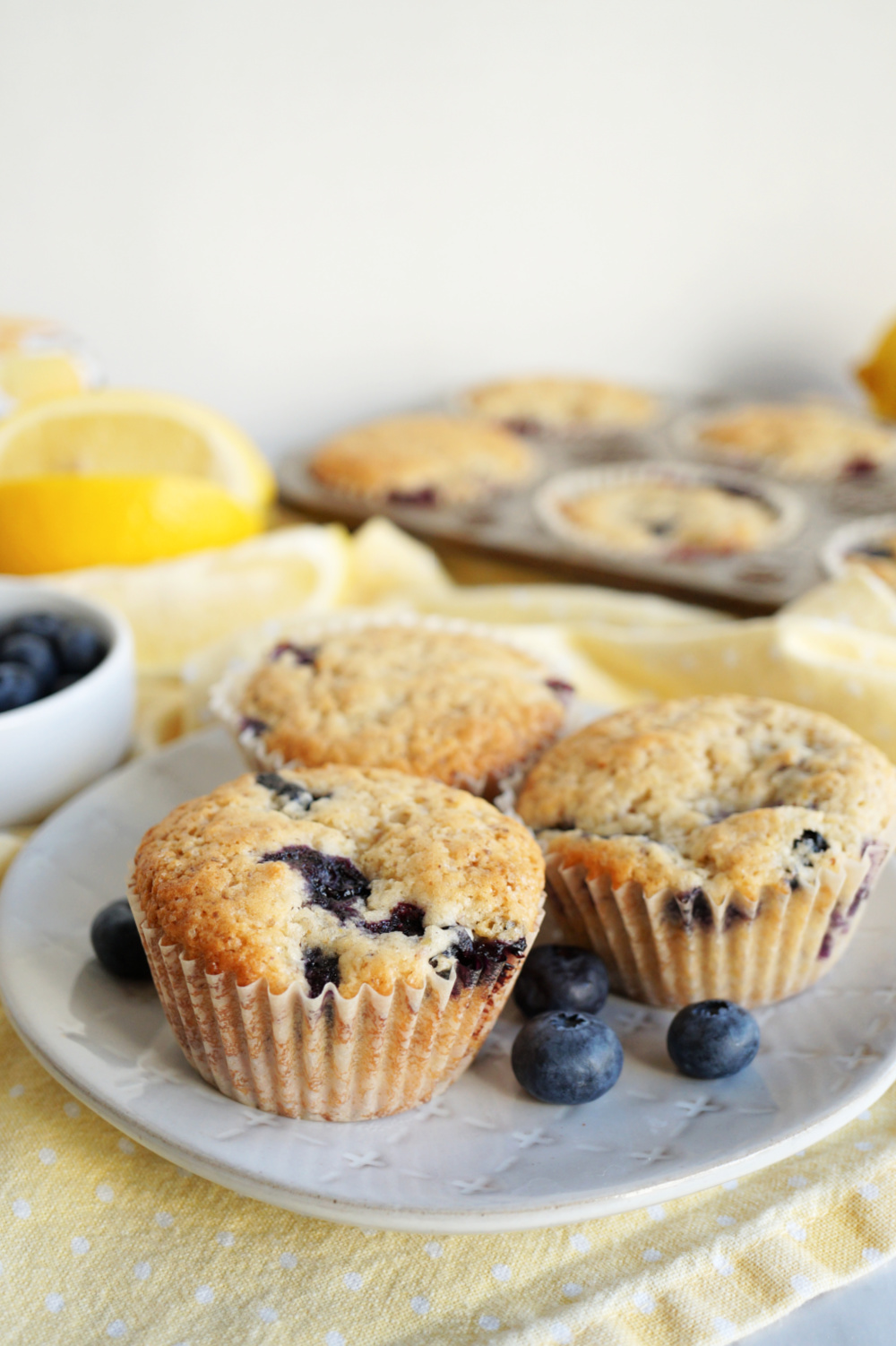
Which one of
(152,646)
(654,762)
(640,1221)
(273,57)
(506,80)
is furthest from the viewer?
Result: (506,80)

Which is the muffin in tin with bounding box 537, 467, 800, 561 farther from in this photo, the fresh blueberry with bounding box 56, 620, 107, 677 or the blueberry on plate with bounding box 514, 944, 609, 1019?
the blueberry on plate with bounding box 514, 944, 609, 1019

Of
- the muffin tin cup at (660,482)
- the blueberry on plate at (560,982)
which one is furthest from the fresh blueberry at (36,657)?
the muffin tin cup at (660,482)

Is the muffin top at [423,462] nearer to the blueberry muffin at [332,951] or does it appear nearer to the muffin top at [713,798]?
the muffin top at [713,798]

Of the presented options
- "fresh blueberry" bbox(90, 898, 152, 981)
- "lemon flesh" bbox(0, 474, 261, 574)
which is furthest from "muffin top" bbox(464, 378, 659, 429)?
"fresh blueberry" bbox(90, 898, 152, 981)

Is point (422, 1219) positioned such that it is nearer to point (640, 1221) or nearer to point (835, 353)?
point (640, 1221)

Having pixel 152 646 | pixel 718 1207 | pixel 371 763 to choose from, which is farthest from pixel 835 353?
pixel 718 1207

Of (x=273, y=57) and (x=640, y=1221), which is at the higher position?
(x=273, y=57)

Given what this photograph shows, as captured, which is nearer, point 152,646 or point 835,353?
point 152,646

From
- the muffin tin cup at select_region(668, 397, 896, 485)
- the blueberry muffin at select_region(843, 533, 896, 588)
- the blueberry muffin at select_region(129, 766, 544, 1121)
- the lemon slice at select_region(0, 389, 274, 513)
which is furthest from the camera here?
the muffin tin cup at select_region(668, 397, 896, 485)
